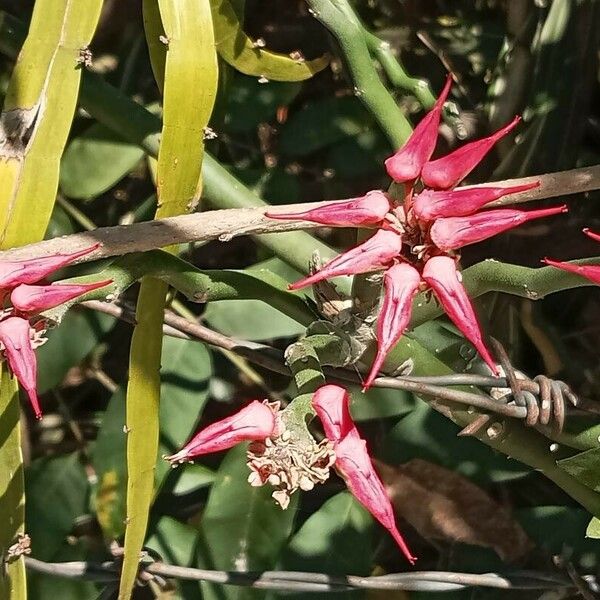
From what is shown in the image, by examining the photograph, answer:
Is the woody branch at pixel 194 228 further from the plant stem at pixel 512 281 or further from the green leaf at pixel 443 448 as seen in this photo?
the green leaf at pixel 443 448

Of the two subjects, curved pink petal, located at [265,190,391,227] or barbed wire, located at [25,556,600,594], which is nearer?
curved pink petal, located at [265,190,391,227]

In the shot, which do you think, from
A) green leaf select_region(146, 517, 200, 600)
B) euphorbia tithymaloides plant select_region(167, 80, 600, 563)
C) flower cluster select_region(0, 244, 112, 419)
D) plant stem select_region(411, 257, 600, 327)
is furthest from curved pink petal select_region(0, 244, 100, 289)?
green leaf select_region(146, 517, 200, 600)

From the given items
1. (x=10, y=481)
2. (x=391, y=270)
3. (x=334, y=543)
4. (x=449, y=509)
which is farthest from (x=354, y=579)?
(x=391, y=270)

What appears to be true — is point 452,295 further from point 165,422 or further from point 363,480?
point 165,422

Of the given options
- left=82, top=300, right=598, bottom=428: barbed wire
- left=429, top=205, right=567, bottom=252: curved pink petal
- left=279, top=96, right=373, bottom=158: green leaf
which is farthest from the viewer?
left=279, top=96, right=373, bottom=158: green leaf

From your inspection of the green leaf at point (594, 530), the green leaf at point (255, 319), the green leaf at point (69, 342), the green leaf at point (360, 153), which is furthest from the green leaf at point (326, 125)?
the green leaf at point (594, 530)

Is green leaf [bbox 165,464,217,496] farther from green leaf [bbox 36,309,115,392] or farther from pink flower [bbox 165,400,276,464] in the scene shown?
pink flower [bbox 165,400,276,464]

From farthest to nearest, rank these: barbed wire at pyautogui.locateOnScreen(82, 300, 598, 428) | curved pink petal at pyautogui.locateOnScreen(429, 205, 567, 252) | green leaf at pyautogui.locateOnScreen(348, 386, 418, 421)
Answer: green leaf at pyautogui.locateOnScreen(348, 386, 418, 421) < barbed wire at pyautogui.locateOnScreen(82, 300, 598, 428) < curved pink petal at pyautogui.locateOnScreen(429, 205, 567, 252)
